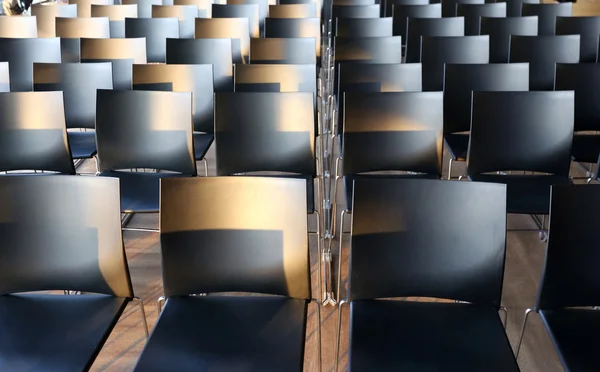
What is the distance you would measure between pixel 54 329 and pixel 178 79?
79.7 inches

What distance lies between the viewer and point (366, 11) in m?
5.53

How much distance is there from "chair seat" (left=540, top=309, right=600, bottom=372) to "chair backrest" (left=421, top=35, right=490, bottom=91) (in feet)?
8.14

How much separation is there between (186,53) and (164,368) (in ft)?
9.52

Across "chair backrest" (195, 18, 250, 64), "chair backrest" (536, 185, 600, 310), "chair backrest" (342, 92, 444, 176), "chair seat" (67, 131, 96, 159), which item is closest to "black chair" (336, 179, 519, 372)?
"chair backrest" (536, 185, 600, 310)

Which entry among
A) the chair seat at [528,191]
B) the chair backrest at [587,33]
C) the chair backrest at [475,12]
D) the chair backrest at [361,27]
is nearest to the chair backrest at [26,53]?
the chair backrest at [361,27]

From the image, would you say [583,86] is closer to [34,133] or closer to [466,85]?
[466,85]

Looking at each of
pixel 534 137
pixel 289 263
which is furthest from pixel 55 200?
pixel 534 137

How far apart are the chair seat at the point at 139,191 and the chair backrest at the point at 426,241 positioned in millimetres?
1190

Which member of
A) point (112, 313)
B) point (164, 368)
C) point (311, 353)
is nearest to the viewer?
point (164, 368)

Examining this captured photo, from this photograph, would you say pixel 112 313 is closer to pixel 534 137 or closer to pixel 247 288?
pixel 247 288

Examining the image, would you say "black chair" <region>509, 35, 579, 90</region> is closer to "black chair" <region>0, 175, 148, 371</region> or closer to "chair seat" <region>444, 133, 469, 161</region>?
"chair seat" <region>444, 133, 469, 161</region>

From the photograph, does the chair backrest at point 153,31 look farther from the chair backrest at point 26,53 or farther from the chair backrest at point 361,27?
the chair backrest at point 361,27

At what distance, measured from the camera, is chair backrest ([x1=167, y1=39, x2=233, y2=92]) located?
4.21 m

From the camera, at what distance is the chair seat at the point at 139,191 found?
2.88 metres
